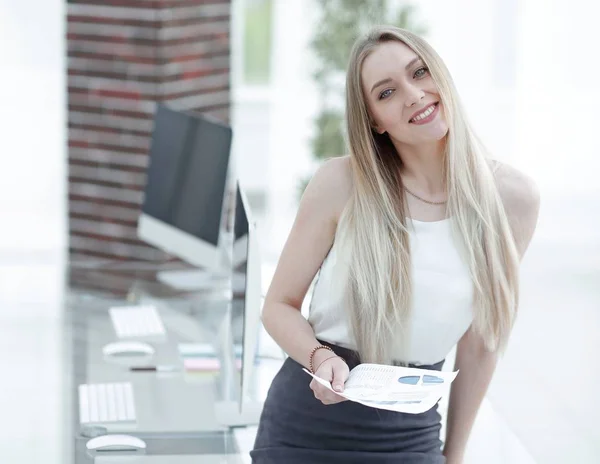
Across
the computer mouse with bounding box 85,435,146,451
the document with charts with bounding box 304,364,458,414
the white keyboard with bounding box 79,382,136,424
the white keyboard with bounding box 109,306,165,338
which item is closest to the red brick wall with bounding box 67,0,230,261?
the white keyboard with bounding box 109,306,165,338

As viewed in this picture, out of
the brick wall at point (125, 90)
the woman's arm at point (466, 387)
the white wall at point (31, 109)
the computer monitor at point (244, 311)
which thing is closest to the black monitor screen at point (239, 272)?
the computer monitor at point (244, 311)

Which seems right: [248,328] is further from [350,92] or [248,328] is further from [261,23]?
[261,23]

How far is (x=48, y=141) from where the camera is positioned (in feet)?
19.4

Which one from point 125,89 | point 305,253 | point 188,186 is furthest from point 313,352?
point 125,89

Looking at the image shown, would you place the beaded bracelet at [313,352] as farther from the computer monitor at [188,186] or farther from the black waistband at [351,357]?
the computer monitor at [188,186]

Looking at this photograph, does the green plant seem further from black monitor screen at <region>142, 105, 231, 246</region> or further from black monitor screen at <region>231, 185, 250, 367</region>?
black monitor screen at <region>231, 185, 250, 367</region>

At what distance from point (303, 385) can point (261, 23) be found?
529 centimetres

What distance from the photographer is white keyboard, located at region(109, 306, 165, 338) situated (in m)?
3.19

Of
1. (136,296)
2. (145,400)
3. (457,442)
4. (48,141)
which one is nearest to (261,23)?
(48,141)

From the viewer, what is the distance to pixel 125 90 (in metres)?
4.48

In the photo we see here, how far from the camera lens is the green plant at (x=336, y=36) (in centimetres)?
497

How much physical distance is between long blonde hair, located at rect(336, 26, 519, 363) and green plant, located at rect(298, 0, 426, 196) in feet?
9.22

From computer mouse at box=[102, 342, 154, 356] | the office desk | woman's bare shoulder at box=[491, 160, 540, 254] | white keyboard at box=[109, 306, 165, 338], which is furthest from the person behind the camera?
white keyboard at box=[109, 306, 165, 338]

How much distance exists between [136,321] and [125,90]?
1.52 metres
